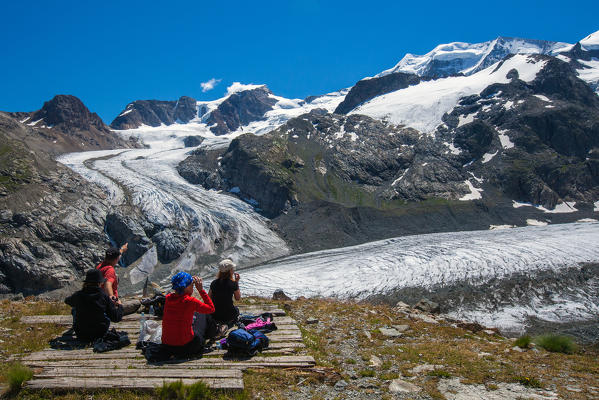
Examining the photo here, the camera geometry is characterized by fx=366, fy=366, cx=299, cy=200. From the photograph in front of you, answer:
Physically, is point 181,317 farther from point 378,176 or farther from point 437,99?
point 437,99

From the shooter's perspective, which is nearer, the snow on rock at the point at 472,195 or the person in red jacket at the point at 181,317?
the person in red jacket at the point at 181,317

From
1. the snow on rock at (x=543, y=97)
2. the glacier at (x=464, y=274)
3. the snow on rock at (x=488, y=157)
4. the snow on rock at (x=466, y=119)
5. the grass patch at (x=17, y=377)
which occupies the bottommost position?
the glacier at (x=464, y=274)

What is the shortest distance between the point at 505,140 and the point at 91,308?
502 ft

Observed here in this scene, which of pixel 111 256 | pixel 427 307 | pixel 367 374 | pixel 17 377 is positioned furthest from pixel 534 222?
pixel 17 377

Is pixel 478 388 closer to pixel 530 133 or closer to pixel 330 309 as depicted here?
pixel 330 309

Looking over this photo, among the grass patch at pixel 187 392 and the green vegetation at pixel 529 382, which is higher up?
the grass patch at pixel 187 392

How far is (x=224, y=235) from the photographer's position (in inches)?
3255

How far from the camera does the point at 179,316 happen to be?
8367mm

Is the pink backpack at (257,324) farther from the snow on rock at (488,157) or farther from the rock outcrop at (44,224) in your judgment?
the snow on rock at (488,157)

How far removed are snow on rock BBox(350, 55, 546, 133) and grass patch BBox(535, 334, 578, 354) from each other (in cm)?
14803

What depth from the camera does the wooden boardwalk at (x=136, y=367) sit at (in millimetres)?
7000

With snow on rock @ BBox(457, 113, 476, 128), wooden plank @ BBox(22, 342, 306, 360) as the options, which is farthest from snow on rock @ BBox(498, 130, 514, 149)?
wooden plank @ BBox(22, 342, 306, 360)

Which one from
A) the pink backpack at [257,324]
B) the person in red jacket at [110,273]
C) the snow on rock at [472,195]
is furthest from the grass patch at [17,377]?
the snow on rock at [472,195]

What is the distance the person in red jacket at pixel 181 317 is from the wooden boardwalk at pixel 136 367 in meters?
0.34
